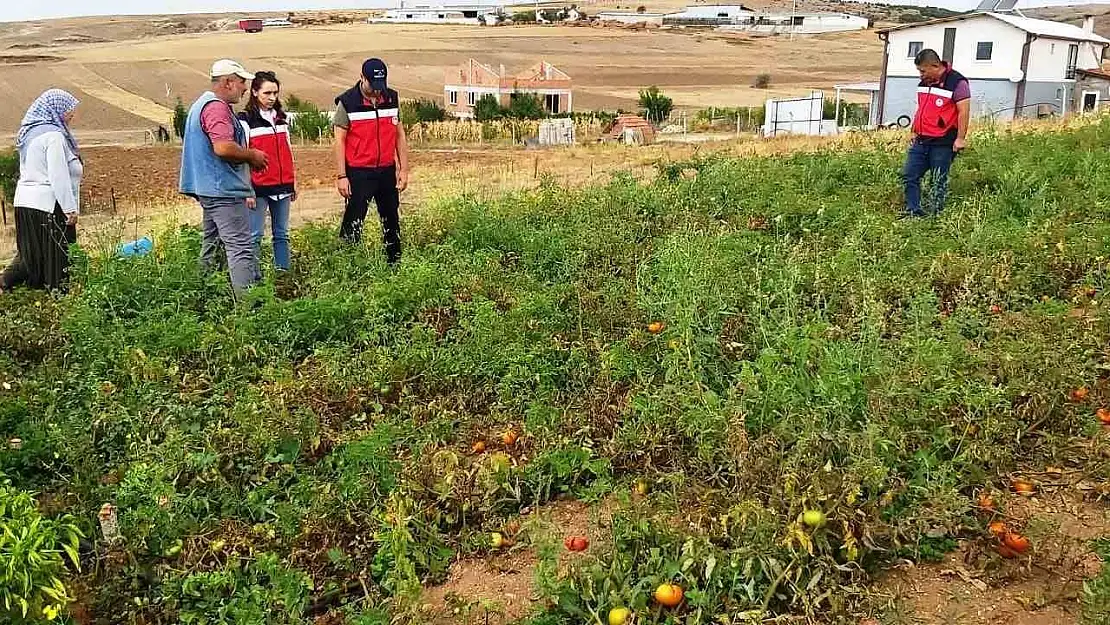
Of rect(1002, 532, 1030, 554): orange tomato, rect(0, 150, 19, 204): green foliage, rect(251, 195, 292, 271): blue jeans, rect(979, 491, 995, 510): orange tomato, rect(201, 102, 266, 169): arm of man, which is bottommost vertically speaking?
rect(0, 150, 19, 204): green foliage

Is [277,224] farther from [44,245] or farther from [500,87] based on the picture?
[500,87]

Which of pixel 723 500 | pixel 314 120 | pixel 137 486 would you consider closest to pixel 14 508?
pixel 137 486

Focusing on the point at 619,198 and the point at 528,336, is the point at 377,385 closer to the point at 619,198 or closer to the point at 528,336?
the point at 528,336

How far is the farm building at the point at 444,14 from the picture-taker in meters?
107

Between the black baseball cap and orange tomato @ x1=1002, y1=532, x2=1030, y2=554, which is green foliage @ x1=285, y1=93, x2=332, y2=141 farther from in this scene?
orange tomato @ x1=1002, y1=532, x2=1030, y2=554

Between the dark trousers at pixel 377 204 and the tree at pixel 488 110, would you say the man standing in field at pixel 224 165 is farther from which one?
the tree at pixel 488 110

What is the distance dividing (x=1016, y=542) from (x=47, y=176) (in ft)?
19.9

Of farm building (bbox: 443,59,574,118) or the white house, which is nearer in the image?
the white house

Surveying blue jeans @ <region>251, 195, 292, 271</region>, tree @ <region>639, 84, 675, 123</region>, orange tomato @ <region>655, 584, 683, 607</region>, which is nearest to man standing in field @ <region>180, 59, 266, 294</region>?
blue jeans @ <region>251, 195, 292, 271</region>

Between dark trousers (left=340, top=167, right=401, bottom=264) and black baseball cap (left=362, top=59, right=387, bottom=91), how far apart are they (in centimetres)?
57

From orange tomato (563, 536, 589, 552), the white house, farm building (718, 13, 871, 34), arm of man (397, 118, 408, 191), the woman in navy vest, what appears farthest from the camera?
farm building (718, 13, 871, 34)

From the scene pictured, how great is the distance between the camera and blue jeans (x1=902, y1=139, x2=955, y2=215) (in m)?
6.86

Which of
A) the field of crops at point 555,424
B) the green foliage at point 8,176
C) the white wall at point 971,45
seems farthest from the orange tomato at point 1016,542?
the white wall at point 971,45

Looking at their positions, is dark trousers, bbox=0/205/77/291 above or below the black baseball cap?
below
